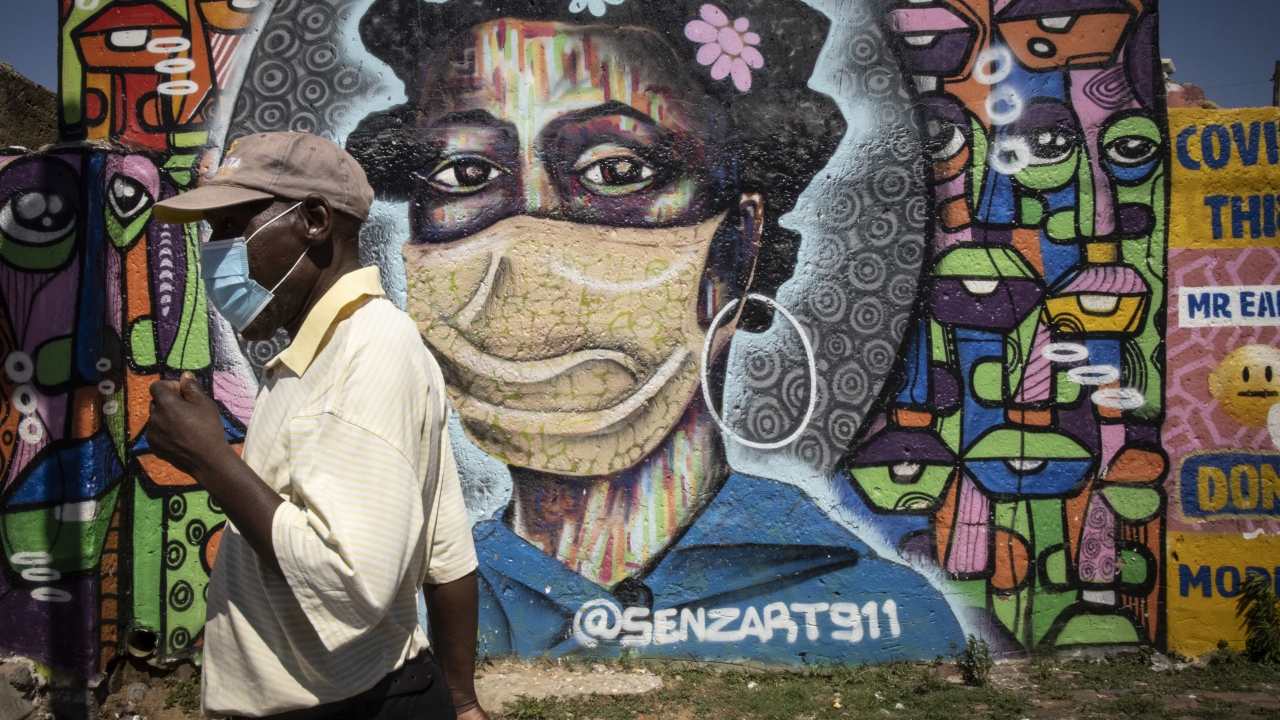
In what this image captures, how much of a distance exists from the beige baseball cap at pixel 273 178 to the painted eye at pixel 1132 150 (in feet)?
11.8

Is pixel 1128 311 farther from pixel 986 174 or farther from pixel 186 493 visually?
pixel 186 493

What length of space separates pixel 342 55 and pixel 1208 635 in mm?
4698

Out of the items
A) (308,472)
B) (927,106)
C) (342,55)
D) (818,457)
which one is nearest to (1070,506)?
(818,457)

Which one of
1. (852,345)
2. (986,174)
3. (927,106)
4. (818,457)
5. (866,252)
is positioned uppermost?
(927,106)

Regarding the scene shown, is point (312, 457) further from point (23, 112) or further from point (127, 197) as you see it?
point (23, 112)

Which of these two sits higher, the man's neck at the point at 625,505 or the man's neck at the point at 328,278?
the man's neck at the point at 328,278

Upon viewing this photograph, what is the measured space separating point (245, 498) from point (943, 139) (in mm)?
3482

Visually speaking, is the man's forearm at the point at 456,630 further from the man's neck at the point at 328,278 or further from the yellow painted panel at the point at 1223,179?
the yellow painted panel at the point at 1223,179

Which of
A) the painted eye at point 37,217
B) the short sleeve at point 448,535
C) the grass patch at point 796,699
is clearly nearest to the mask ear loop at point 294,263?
the short sleeve at point 448,535

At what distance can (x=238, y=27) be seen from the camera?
4.00 meters

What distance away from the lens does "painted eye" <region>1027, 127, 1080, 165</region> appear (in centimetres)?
395

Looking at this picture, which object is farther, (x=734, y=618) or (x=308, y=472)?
(x=734, y=618)

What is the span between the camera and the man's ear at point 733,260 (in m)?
4.00

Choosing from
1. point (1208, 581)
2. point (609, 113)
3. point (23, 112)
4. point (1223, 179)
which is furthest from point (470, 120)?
point (1208, 581)
